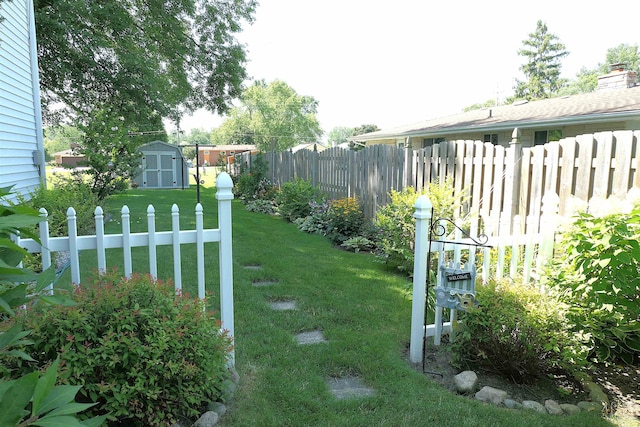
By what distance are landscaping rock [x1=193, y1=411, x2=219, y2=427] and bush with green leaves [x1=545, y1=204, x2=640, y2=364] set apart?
94.6 inches

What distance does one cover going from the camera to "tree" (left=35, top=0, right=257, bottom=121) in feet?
37.8

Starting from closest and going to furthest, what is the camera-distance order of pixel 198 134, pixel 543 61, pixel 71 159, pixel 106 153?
pixel 106 153, pixel 543 61, pixel 71 159, pixel 198 134

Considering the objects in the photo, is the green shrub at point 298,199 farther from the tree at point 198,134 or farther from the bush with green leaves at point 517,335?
the tree at point 198,134

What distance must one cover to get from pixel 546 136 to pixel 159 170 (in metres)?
19.0

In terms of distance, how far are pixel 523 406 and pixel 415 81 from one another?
58.0 m

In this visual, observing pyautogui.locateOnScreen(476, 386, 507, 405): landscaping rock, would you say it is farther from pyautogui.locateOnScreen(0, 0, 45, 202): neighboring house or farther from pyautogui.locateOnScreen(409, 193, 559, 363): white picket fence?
pyautogui.locateOnScreen(0, 0, 45, 202): neighboring house

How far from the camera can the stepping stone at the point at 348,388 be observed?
2744 mm

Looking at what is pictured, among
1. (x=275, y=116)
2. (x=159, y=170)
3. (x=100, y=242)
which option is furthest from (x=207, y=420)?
(x=275, y=116)

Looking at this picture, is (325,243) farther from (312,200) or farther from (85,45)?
(85,45)

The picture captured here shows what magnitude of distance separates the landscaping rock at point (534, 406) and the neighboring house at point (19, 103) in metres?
6.59

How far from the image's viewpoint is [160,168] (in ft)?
78.1

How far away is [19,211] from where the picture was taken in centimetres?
149

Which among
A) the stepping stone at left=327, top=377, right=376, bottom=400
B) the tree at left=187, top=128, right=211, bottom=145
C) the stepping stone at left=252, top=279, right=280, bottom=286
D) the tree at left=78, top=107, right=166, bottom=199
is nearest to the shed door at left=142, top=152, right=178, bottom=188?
Answer: the tree at left=78, top=107, right=166, bottom=199

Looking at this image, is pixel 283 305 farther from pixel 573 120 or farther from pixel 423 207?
pixel 573 120
